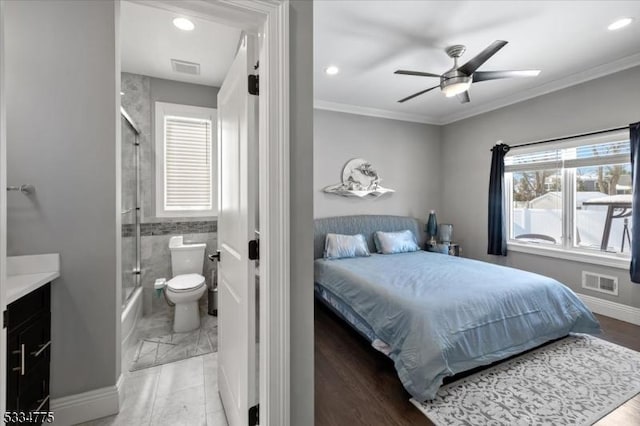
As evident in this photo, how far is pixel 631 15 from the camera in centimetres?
220


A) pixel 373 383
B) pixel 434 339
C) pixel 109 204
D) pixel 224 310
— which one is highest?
pixel 109 204

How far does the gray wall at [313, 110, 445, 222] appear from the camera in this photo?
164 inches

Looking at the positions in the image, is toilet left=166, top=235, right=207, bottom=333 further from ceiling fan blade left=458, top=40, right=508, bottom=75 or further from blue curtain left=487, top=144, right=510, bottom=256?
blue curtain left=487, top=144, right=510, bottom=256

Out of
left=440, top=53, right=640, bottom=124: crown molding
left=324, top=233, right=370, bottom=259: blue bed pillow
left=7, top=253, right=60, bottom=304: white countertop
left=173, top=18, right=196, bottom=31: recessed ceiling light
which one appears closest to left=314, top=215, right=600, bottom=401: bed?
left=324, top=233, right=370, bottom=259: blue bed pillow

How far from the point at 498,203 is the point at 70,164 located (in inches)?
187

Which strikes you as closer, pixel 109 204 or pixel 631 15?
pixel 109 204

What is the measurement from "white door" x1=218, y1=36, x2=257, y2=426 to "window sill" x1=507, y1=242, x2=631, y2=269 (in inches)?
159

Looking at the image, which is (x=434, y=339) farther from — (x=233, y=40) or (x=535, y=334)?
(x=233, y=40)

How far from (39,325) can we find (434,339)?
2269 millimetres

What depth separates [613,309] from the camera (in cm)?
308

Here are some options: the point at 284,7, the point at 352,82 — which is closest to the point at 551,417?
the point at 284,7

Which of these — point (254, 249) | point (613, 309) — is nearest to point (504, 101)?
point (613, 309)

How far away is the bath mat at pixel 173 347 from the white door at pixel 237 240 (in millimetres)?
716

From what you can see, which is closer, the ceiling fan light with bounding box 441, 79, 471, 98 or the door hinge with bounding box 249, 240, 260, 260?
the door hinge with bounding box 249, 240, 260, 260
